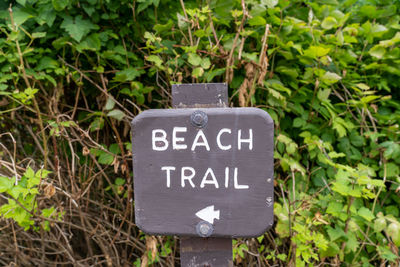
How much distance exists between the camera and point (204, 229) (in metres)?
0.87

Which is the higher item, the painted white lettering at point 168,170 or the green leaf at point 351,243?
the painted white lettering at point 168,170

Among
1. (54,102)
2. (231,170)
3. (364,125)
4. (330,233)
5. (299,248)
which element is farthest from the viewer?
(364,125)

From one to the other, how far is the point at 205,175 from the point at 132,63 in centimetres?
104

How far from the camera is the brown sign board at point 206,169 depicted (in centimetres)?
84

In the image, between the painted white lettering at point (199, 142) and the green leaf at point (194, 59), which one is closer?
the painted white lettering at point (199, 142)

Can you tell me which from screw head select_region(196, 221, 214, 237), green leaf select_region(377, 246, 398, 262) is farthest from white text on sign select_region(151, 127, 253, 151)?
green leaf select_region(377, 246, 398, 262)

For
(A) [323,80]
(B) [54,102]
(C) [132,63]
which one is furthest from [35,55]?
(A) [323,80]

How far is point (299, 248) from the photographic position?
1424 millimetres

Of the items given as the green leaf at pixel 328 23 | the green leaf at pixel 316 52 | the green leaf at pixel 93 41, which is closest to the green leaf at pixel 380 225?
the green leaf at pixel 316 52

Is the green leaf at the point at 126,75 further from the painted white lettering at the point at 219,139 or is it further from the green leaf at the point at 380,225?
the green leaf at the point at 380,225

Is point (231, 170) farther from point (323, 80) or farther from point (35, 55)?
point (35, 55)

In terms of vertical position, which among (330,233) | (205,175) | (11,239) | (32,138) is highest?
(205,175)

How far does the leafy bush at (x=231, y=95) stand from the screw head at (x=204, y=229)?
0.66 meters

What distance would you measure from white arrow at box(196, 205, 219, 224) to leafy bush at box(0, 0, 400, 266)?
667 mm
